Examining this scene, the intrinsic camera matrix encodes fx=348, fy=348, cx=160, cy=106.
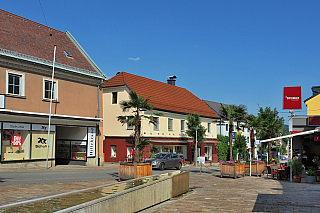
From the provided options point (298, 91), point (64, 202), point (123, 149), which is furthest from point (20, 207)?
point (298, 91)

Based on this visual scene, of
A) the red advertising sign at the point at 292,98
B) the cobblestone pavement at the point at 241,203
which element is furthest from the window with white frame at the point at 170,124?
the cobblestone pavement at the point at 241,203

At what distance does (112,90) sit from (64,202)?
33.8 metres

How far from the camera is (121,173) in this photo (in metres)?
17.7

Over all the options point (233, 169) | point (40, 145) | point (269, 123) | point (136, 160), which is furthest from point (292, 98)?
point (40, 145)

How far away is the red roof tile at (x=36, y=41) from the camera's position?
81.4ft

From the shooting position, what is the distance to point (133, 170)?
56.6ft

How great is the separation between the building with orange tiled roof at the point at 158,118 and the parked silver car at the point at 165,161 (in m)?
5.70

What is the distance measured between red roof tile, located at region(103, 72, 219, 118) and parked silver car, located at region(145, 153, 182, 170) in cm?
985

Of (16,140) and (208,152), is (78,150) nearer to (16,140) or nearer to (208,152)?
(16,140)

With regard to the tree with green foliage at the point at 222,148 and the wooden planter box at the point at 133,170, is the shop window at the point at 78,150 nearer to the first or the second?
the wooden planter box at the point at 133,170

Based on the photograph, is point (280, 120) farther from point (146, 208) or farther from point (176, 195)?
A: point (146, 208)

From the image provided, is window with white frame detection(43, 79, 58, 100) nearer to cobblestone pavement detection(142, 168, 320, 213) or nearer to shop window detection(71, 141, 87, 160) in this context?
shop window detection(71, 141, 87, 160)

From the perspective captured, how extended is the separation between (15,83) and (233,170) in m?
15.7

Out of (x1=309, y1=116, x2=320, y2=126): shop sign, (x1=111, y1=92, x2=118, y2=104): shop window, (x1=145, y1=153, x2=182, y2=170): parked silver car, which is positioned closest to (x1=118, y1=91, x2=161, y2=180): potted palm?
(x1=145, y1=153, x2=182, y2=170): parked silver car
